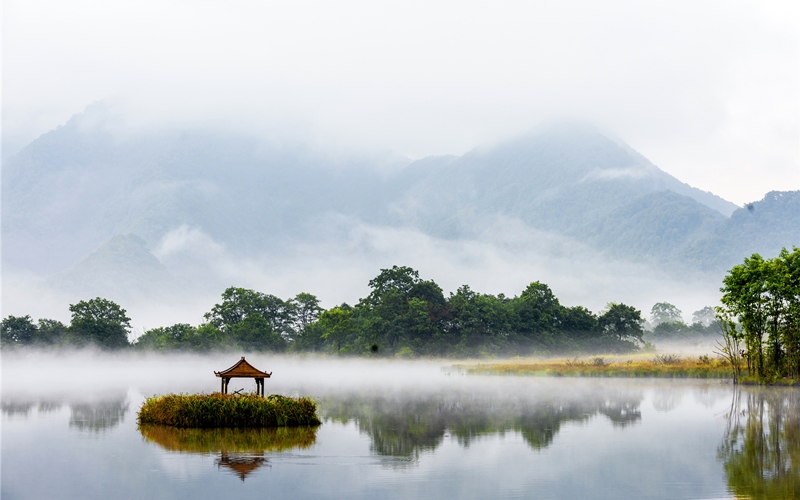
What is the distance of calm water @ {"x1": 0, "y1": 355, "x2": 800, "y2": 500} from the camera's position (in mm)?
16109

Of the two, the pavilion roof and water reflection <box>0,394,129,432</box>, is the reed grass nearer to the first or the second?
the pavilion roof

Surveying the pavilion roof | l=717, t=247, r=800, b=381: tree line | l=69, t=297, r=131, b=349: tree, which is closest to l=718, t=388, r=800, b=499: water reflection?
l=717, t=247, r=800, b=381: tree line

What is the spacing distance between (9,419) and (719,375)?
38.6m

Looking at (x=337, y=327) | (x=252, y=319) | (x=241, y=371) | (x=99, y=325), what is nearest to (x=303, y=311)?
(x=252, y=319)

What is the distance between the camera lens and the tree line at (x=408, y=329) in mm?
93250

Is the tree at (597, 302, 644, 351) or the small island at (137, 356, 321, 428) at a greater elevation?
the tree at (597, 302, 644, 351)

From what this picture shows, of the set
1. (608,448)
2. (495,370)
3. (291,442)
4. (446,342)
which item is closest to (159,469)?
(291,442)

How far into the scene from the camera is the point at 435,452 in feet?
68.5

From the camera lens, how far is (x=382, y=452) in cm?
2094

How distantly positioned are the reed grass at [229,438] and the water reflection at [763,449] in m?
10.0

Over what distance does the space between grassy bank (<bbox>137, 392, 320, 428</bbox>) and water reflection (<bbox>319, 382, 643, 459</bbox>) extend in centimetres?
196

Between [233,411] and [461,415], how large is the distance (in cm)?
850

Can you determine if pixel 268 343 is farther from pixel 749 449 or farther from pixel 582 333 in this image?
pixel 749 449

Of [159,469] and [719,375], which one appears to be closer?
[159,469]
